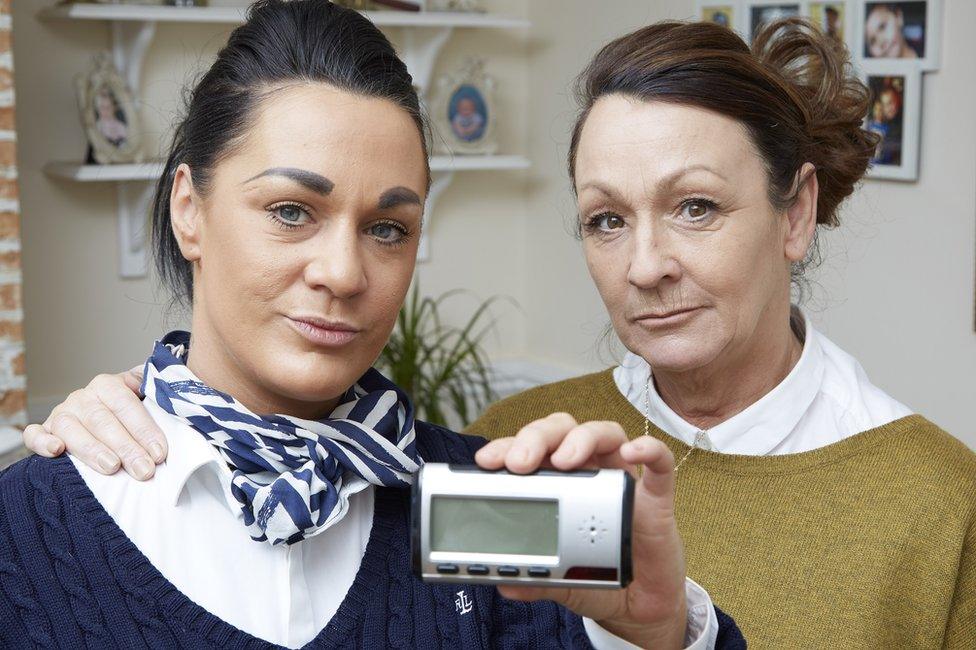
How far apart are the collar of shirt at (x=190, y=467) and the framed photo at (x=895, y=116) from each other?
71.0 inches

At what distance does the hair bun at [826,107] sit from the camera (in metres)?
1.76

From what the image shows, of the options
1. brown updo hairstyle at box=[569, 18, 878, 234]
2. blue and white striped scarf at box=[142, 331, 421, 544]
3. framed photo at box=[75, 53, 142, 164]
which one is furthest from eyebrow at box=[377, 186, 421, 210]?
framed photo at box=[75, 53, 142, 164]

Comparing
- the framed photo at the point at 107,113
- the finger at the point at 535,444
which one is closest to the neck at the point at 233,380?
the finger at the point at 535,444

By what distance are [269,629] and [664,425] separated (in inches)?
31.8

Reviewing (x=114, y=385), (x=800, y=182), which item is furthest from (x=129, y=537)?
(x=800, y=182)

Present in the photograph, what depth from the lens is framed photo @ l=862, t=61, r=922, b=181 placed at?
8.44ft

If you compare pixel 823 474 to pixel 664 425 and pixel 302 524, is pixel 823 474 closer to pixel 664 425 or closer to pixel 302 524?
pixel 664 425

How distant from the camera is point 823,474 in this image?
1690mm

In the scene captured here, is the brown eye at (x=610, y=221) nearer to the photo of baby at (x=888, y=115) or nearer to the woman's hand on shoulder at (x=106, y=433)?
the woman's hand on shoulder at (x=106, y=433)

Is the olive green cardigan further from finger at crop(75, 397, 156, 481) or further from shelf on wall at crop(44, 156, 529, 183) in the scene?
shelf on wall at crop(44, 156, 529, 183)

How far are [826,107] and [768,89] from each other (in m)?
0.14

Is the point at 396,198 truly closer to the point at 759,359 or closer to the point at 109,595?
the point at 109,595

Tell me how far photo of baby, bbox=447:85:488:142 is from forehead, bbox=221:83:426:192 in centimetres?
249

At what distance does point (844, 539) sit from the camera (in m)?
1.63
